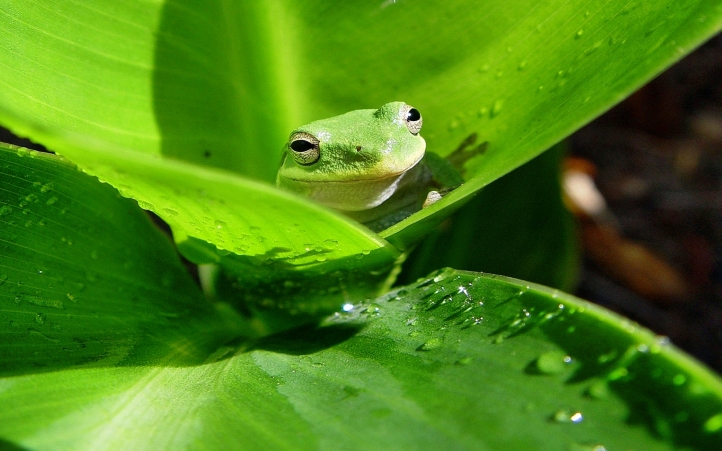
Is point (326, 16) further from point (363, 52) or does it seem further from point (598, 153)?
point (598, 153)

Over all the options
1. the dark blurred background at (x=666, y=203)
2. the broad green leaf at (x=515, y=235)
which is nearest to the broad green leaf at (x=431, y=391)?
the broad green leaf at (x=515, y=235)

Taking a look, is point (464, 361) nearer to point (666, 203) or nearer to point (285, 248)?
point (285, 248)

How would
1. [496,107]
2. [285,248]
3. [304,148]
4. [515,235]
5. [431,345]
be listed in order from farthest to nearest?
1. [515,235]
2. [304,148]
3. [496,107]
4. [285,248]
5. [431,345]

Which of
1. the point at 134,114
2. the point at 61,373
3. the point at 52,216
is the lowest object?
the point at 61,373

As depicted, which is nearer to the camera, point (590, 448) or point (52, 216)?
point (590, 448)

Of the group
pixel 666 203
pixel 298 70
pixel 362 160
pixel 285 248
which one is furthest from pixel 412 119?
pixel 666 203

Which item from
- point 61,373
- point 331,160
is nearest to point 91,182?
point 61,373

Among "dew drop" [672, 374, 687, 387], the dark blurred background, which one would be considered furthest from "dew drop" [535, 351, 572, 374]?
the dark blurred background
